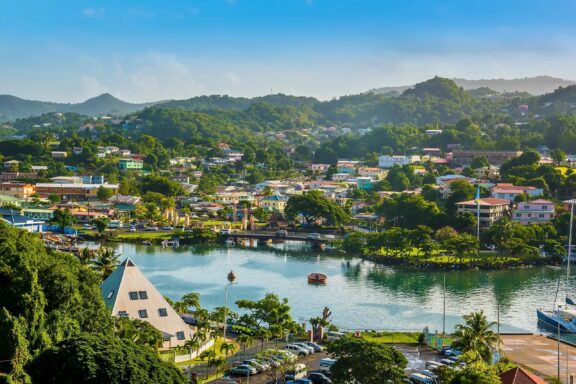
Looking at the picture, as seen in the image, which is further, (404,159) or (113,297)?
(404,159)

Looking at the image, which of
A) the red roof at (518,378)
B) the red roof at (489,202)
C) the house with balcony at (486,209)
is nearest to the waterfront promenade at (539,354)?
the red roof at (518,378)

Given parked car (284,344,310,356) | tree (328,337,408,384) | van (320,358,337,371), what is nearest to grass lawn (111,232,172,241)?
parked car (284,344,310,356)

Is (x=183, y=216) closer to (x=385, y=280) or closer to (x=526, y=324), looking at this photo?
(x=385, y=280)

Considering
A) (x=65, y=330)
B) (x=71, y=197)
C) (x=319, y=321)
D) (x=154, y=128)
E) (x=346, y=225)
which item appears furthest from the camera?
(x=154, y=128)

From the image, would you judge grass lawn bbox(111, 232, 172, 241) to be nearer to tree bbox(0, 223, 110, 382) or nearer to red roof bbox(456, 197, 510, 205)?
red roof bbox(456, 197, 510, 205)

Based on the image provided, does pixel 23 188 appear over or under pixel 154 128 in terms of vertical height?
under

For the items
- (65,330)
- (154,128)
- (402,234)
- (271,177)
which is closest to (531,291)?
(402,234)

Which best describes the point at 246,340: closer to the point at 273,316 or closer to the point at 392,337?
the point at 273,316
